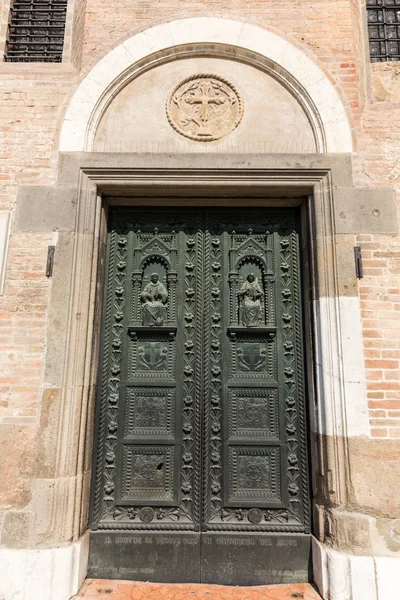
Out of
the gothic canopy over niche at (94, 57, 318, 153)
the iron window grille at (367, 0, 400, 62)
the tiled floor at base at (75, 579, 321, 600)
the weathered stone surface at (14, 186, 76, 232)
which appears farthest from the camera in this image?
the iron window grille at (367, 0, 400, 62)

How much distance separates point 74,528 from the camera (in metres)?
3.51

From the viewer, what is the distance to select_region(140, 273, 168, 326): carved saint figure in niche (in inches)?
160

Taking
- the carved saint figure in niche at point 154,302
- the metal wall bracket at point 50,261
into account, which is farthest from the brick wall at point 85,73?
the carved saint figure in niche at point 154,302

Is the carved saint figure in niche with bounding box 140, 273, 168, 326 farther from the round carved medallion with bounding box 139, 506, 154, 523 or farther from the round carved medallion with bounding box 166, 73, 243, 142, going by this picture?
the round carved medallion with bounding box 139, 506, 154, 523

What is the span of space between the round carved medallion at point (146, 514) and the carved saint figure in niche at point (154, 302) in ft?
5.65

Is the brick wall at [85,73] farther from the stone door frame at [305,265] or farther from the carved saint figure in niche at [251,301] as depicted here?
the carved saint figure in niche at [251,301]

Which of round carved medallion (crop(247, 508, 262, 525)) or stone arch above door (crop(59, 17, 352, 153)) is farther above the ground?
stone arch above door (crop(59, 17, 352, 153))

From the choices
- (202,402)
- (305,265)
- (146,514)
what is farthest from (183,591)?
(305,265)

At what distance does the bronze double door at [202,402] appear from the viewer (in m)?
3.70

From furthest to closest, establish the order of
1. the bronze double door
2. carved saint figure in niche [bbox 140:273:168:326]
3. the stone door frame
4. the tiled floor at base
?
1. carved saint figure in niche [bbox 140:273:168:326]
2. the bronze double door
3. the stone door frame
4. the tiled floor at base

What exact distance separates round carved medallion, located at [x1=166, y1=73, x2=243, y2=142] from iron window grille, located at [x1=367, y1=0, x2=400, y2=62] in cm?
186

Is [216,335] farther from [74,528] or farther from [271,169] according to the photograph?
[74,528]

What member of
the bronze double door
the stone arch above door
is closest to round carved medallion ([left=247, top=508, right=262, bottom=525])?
the bronze double door

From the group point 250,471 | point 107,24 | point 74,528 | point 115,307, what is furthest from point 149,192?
point 74,528
